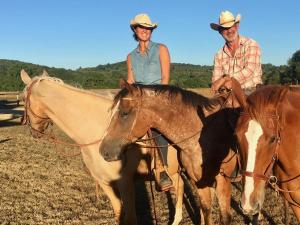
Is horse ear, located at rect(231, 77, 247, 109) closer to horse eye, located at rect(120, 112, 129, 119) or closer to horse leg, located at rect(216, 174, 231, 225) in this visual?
horse eye, located at rect(120, 112, 129, 119)

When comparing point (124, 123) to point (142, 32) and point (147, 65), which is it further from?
point (142, 32)

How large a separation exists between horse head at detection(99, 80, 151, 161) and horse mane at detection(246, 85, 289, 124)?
1377 mm

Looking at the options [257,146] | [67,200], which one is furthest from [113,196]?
[257,146]

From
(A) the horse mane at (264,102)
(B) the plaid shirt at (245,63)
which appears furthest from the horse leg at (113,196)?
(A) the horse mane at (264,102)

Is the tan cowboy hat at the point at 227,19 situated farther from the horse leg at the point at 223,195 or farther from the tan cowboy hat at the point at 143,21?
the horse leg at the point at 223,195

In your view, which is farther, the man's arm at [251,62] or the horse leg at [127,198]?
the man's arm at [251,62]

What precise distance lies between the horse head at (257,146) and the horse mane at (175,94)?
1323 mm

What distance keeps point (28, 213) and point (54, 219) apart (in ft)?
2.10

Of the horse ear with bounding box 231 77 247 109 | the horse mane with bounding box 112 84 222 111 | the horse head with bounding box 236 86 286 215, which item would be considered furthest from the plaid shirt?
the horse head with bounding box 236 86 286 215

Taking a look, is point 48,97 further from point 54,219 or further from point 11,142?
point 11,142

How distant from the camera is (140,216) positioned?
7055 millimetres

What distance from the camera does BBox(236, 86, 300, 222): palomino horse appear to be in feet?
10.6

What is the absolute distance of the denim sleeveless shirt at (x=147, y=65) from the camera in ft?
18.2

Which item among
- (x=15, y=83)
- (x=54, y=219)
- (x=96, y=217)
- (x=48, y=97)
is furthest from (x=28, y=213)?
(x=15, y=83)
